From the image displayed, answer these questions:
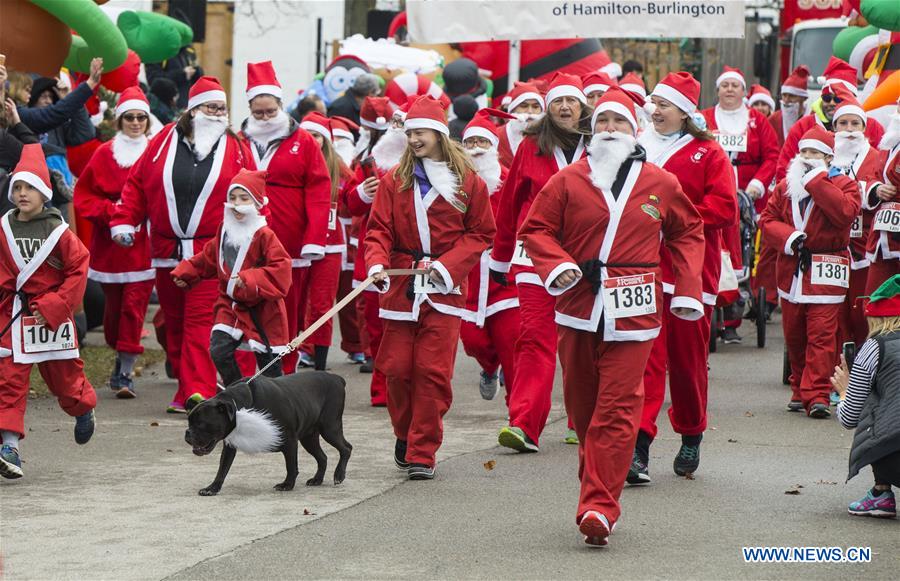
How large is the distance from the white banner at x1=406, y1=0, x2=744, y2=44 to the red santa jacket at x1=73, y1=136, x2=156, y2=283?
6.97 m

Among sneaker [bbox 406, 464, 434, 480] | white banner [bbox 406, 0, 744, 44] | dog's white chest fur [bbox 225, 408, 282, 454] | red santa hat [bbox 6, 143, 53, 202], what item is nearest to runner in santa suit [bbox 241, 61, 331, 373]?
red santa hat [bbox 6, 143, 53, 202]

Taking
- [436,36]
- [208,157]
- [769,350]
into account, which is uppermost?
[436,36]

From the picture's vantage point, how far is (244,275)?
10188 millimetres

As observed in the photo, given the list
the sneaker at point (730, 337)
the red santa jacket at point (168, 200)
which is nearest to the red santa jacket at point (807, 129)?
the sneaker at point (730, 337)

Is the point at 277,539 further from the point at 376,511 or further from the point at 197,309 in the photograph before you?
the point at 197,309

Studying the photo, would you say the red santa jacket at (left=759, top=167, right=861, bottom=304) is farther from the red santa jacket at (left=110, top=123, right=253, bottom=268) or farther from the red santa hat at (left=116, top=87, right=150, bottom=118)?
the red santa hat at (left=116, top=87, right=150, bottom=118)

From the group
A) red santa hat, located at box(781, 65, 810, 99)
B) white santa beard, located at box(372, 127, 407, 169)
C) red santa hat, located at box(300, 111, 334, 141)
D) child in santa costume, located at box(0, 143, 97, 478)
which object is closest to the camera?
child in santa costume, located at box(0, 143, 97, 478)

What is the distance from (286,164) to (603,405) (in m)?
5.12

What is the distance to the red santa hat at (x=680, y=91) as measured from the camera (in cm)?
902

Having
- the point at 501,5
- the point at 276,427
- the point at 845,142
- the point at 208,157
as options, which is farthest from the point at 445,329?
the point at 501,5

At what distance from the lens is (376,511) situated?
7969 mm

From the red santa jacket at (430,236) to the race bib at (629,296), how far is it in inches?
64.7

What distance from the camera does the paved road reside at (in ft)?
22.4

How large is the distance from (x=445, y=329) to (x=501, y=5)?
10.1m
